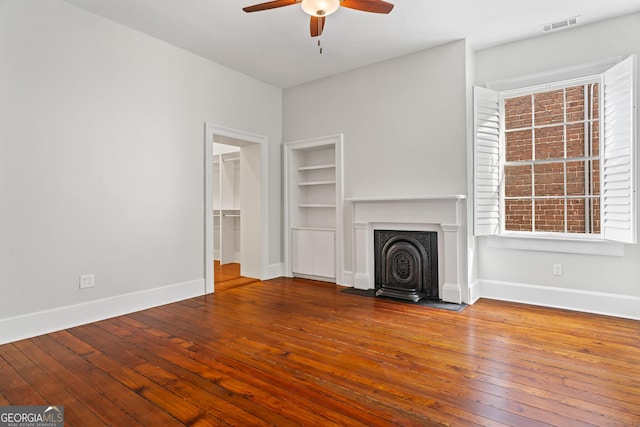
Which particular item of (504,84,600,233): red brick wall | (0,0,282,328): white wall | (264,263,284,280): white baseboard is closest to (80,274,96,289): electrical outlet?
(0,0,282,328): white wall

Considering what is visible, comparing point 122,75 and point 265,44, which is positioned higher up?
point 265,44

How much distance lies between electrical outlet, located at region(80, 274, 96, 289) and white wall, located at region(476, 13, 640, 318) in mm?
4164

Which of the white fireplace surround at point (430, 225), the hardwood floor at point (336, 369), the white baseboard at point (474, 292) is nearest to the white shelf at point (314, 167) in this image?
the white fireplace surround at point (430, 225)

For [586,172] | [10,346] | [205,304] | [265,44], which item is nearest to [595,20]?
[586,172]

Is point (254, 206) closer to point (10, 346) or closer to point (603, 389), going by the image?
point (10, 346)

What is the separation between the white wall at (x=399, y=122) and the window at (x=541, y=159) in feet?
0.90

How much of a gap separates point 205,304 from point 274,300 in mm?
769

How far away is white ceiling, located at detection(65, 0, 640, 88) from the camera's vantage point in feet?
10.7

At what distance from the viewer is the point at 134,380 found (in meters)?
2.19

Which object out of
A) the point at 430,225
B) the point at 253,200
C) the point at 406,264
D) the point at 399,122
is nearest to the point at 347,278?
the point at 406,264

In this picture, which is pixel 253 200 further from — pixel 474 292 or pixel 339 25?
pixel 474 292

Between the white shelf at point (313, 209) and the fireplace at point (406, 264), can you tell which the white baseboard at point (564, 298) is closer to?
the fireplace at point (406, 264)

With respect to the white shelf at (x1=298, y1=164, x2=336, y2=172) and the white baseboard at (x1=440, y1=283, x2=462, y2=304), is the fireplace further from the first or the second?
the white shelf at (x1=298, y1=164, x2=336, y2=172)

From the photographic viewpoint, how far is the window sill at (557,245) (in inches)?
136
